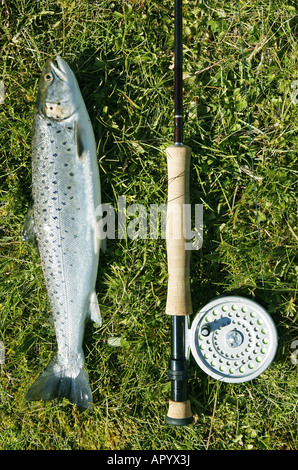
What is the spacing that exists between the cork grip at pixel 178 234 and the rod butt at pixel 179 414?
1.50 ft

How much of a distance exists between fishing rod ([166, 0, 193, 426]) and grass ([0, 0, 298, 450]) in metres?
0.21

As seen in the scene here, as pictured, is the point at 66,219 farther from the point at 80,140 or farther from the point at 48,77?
the point at 48,77

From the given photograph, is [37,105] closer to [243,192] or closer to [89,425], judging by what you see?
[243,192]

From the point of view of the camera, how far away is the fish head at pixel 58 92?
2061mm

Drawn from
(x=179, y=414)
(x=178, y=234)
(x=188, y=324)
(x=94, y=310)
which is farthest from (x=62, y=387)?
(x=178, y=234)

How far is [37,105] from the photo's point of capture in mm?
2105

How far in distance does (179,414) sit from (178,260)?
763mm

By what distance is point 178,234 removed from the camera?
2.01 m

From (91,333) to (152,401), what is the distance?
0.50 m

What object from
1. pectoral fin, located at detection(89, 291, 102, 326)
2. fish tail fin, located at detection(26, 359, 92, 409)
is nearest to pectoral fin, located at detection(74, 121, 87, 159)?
pectoral fin, located at detection(89, 291, 102, 326)

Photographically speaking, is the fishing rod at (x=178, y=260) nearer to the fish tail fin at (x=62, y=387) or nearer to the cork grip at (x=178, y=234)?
the cork grip at (x=178, y=234)

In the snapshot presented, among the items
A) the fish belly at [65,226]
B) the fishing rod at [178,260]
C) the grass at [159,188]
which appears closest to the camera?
the fishing rod at [178,260]

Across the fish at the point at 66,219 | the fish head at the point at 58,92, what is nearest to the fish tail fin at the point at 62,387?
the fish at the point at 66,219
